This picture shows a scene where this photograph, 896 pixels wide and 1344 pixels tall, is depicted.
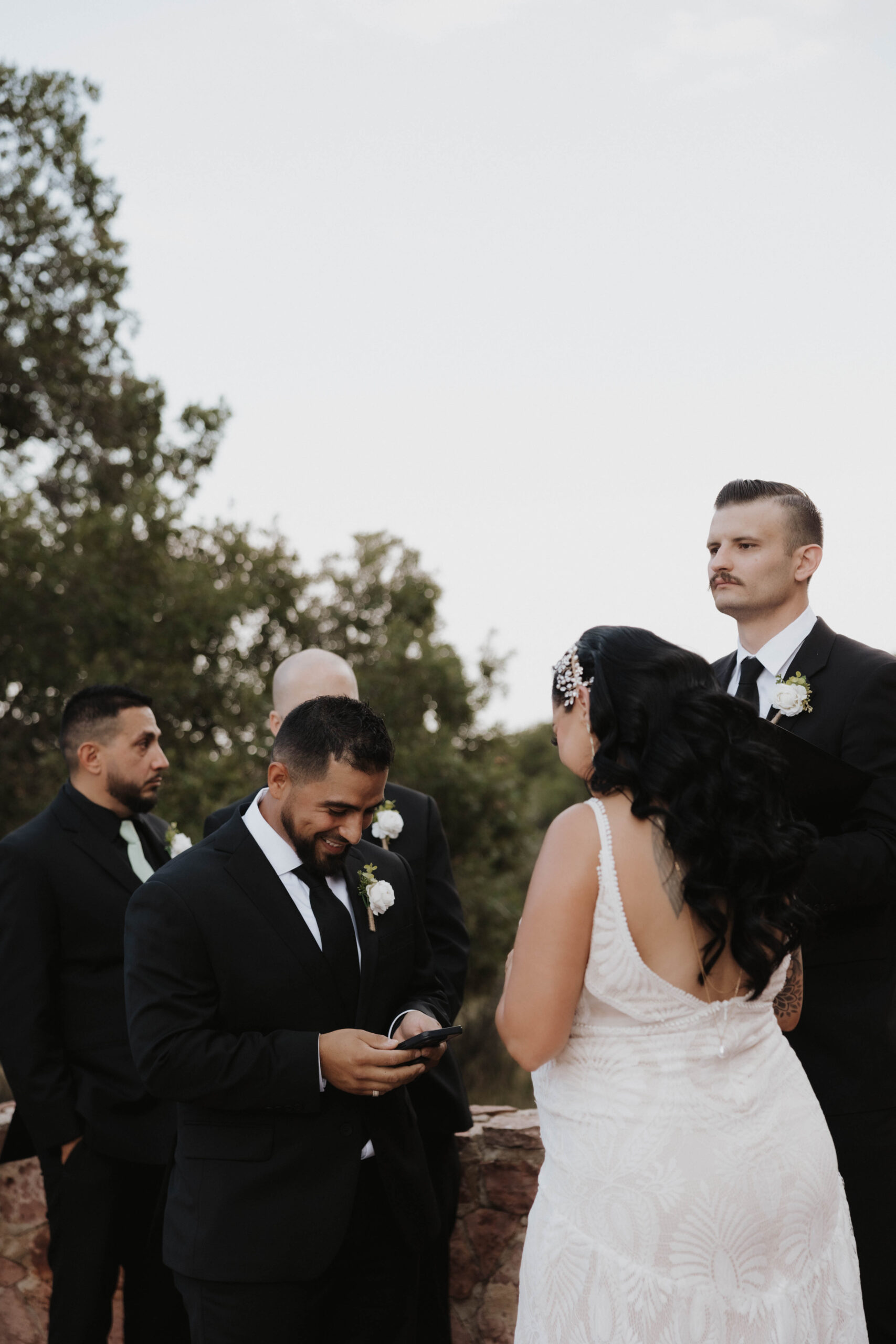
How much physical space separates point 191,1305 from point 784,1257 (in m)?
1.39

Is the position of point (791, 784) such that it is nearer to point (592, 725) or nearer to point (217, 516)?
point (592, 725)

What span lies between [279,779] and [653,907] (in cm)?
113

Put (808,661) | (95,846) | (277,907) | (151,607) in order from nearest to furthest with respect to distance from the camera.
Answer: (277,907)
(808,661)
(95,846)
(151,607)

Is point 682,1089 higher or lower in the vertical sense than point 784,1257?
higher

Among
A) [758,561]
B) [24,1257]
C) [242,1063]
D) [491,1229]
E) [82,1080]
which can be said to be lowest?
[24,1257]

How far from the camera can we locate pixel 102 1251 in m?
3.78

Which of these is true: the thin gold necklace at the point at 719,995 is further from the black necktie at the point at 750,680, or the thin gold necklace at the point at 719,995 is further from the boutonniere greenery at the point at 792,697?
the black necktie at the point at 750,680

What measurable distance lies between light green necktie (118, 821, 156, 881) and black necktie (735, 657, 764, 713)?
89.1 inches

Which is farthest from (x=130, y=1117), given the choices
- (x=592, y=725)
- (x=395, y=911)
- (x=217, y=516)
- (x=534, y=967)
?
(x=217, y=516)

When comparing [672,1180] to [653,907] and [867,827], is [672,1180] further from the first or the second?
[867,827]

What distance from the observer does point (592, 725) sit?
2340 millimetres

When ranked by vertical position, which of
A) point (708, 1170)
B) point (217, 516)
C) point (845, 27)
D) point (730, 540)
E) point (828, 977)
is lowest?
point (708, 1170)

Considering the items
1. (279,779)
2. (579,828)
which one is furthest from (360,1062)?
(579,828)

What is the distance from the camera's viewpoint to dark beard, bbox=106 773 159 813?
430 centimetres
